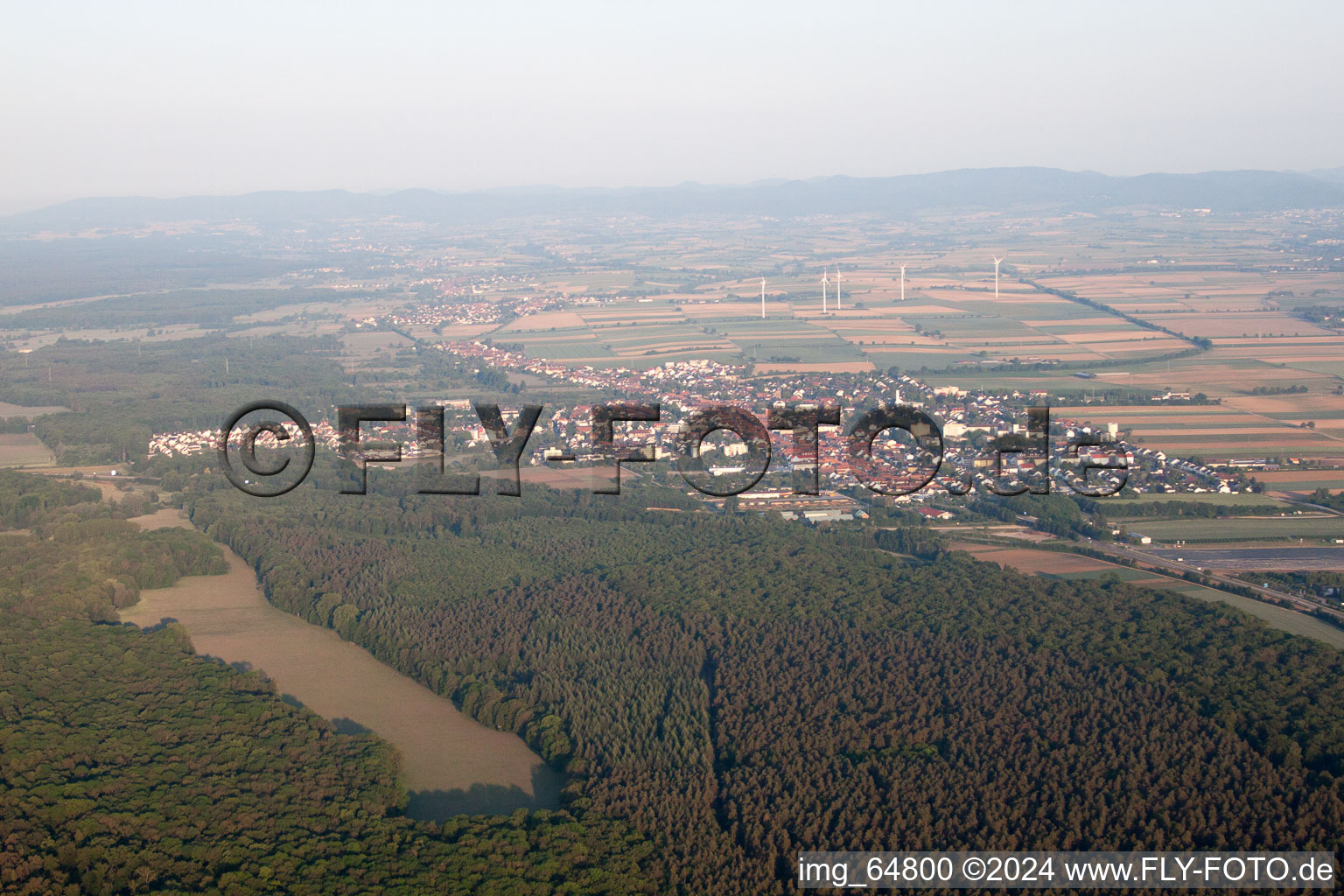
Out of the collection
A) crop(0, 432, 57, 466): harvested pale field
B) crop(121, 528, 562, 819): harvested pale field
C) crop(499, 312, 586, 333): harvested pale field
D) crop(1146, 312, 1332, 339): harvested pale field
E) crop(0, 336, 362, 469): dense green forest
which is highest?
crop(1146, 312, 1332, 339): harvested pale field

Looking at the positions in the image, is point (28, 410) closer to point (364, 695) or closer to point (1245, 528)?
point (364, 695)

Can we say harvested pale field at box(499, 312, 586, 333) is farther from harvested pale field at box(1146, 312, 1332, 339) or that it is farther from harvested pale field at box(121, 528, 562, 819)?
harvested pale field at box(121, 528, 562, 819)

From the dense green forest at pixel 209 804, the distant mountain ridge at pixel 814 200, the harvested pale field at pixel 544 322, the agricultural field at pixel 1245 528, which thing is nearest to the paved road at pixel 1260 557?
the agricultural field at pixel 1245 528

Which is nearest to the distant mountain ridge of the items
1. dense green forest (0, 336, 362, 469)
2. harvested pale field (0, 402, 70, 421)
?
dense green forest (0, 336, 362, 469)

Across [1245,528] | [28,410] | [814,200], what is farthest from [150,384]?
[814,200]

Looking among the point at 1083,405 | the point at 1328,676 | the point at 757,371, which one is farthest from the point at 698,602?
the point at 757,371

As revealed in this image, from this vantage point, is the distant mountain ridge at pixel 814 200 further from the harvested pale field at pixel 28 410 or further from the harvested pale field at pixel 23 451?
the harvested pale field at pixel 23 451

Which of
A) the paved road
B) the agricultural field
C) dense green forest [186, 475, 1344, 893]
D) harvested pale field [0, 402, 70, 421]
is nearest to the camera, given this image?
dense green forest [186, 475, 1344, 893]
